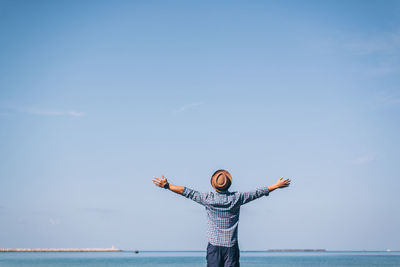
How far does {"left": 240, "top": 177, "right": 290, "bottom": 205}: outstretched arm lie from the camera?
526 cm

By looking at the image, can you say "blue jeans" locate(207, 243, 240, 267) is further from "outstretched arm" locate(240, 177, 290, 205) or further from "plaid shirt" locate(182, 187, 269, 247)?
"outstretched arm" locate(240, 177, 290, 205)

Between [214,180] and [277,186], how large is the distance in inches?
30.3

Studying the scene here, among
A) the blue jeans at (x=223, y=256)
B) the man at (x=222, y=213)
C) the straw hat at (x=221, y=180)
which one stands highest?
the straw hat at (x=221, y=180)

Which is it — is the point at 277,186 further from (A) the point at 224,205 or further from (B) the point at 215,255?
(B) the point at 215,255

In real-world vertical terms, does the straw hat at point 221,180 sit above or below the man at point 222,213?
above

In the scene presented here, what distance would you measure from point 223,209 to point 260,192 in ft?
1.53

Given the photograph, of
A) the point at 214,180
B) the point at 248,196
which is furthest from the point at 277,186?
the point at 214,180

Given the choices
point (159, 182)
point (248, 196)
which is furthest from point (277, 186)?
point (159, 182)

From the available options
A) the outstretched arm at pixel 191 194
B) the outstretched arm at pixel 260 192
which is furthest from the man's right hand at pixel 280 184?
the outstretched arm at pixel 191 194

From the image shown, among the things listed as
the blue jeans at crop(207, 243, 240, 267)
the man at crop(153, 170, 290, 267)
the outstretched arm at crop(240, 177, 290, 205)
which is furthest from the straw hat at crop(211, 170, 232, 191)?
the blue jeans at crop(207, 243, 240, 267)

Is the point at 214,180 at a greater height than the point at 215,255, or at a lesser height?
greater

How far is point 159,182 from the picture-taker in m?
5.44

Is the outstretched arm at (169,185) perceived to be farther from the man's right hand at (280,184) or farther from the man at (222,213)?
the man's right hand at (280,184)

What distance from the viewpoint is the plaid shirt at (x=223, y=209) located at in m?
5.24
